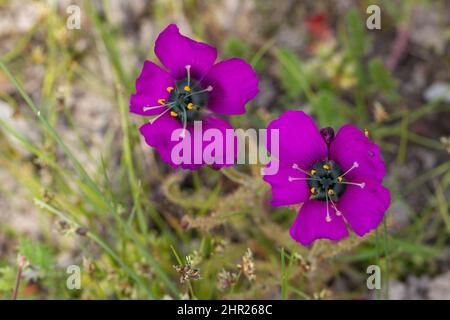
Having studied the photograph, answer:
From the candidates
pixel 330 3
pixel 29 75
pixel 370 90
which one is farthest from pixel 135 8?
pixel 370 90

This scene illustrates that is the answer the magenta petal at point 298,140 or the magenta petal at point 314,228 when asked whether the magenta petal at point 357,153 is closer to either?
the magenta petal at point 298,140

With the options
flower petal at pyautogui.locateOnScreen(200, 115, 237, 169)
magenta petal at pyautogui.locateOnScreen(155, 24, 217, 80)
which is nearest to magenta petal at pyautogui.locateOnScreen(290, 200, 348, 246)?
flower petal at pyautogui.locateOnScreen(200, 115, 237, 169)

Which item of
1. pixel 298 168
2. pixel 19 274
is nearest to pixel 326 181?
pixel 298 168

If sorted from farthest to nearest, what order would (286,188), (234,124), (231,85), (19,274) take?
(234,124), (19,274), (231,85), (286,188)

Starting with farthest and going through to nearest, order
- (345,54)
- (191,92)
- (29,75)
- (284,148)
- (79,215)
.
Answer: (29,75)
(345,54)
(79,215)
(191,92)
(284,148)

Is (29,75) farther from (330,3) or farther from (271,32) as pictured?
(330,3)

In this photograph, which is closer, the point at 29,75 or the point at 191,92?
the point at 191,92

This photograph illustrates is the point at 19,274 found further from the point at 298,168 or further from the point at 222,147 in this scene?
the point at 298,168
